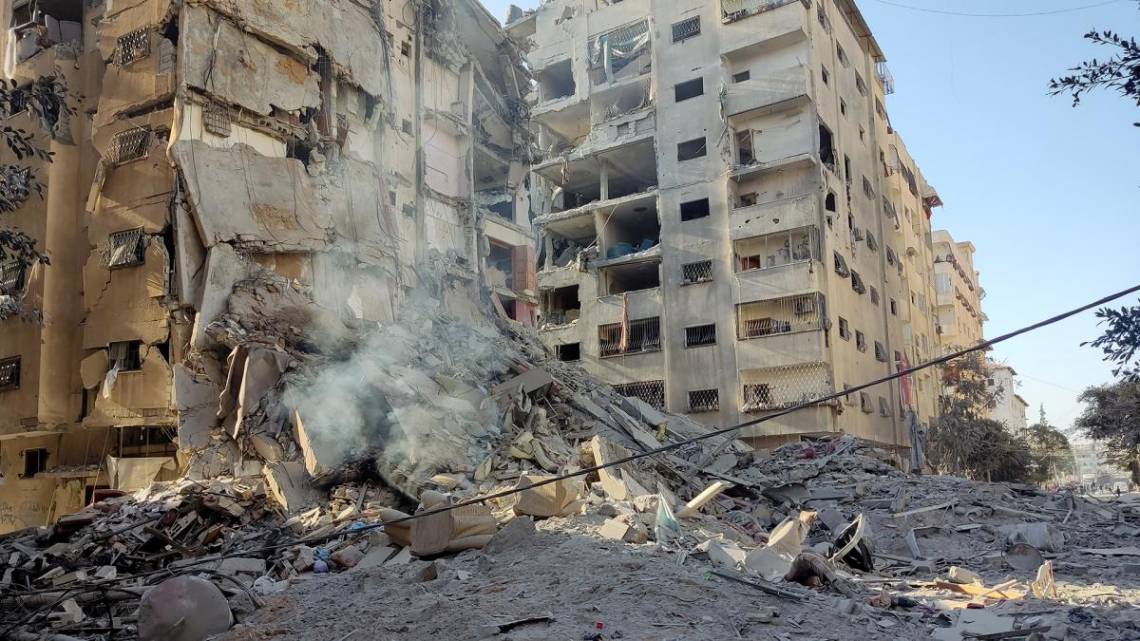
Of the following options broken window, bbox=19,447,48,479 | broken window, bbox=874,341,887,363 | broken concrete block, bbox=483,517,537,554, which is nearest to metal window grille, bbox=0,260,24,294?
broken window, bbox=19,447,48,479

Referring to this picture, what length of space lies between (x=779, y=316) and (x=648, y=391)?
5.99 meters

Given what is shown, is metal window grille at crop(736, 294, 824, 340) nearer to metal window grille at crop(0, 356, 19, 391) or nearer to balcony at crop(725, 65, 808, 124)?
balcony at crop(725, 65, 808, 124)

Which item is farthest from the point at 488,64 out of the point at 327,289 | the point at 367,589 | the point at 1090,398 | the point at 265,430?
the point at 1090,398

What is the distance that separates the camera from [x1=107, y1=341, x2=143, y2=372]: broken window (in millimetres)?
14953

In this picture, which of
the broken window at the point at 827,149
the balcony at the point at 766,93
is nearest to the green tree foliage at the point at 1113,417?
the broken window at the point at 827,149

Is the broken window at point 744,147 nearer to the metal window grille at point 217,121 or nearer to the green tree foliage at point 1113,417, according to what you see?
the green tree foliage at point 1113,417

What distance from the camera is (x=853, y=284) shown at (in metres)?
32.4

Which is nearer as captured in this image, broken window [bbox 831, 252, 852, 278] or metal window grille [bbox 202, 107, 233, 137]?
metal window grille [bbox 202, 107, 233, 137]

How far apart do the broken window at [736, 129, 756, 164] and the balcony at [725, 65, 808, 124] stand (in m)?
0.62

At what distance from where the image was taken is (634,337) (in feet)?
106

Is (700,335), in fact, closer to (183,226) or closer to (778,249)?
(778,249)

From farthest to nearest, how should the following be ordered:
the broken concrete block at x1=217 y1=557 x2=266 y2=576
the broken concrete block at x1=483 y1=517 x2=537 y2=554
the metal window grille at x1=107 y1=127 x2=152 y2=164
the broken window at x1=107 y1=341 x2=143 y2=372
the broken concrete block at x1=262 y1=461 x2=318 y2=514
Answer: the metal window grille at x1=107 y1=127 x2=152 y2=164 < the broken window at x1=107 y1=341 x2=143 y2=372 < the broken concrete block at x1=262 y1=461 x2=318 y2=514 < the broken concrete block at x1=217 y1=557 x2=266 y2=576 < the broken concrete block at x1=483 y1=517 x2=537 y2=554

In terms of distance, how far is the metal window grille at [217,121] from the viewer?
14.9 meters

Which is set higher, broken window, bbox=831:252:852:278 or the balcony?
the balcony
